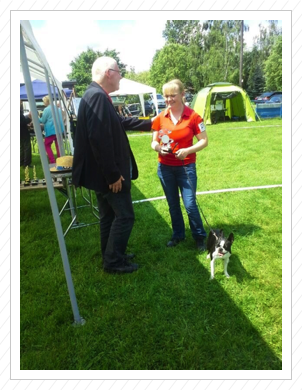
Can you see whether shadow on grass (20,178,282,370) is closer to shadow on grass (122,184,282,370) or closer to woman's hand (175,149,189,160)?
shadow on grass (122,184,282,370)

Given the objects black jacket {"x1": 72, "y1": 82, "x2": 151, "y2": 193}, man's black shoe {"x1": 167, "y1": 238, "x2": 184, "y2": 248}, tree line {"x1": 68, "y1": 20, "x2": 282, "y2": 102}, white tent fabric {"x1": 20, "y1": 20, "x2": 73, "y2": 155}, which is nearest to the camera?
white tent fabric {"x1": 20, "y1": 20, "x2": 73, "y2": 155}

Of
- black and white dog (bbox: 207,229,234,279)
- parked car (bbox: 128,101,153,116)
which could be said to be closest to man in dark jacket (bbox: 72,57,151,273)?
black and white dog (bbox: 207,229,234,279)

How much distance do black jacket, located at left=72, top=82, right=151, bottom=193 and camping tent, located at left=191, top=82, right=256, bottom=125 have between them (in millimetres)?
13369

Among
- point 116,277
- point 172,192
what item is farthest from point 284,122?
point 116,277

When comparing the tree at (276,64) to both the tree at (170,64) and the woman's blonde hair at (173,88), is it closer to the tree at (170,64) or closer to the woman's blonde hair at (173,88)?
the woman's blonde hair at (173,88)

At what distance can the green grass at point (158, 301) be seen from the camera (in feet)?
6.46

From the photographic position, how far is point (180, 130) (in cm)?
289

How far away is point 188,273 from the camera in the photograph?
2.85 metres

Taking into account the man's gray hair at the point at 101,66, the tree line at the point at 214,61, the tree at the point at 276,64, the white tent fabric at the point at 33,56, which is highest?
the tree line at the point at 214,61

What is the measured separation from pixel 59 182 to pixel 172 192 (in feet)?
5.65

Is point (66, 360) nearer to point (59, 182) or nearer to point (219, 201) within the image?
point (59, 182)

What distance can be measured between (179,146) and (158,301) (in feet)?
4.79

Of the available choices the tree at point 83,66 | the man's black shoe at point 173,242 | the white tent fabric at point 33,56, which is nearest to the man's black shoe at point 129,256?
the man's black shoe at point 173,242

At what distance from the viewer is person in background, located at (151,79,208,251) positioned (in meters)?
2.86
